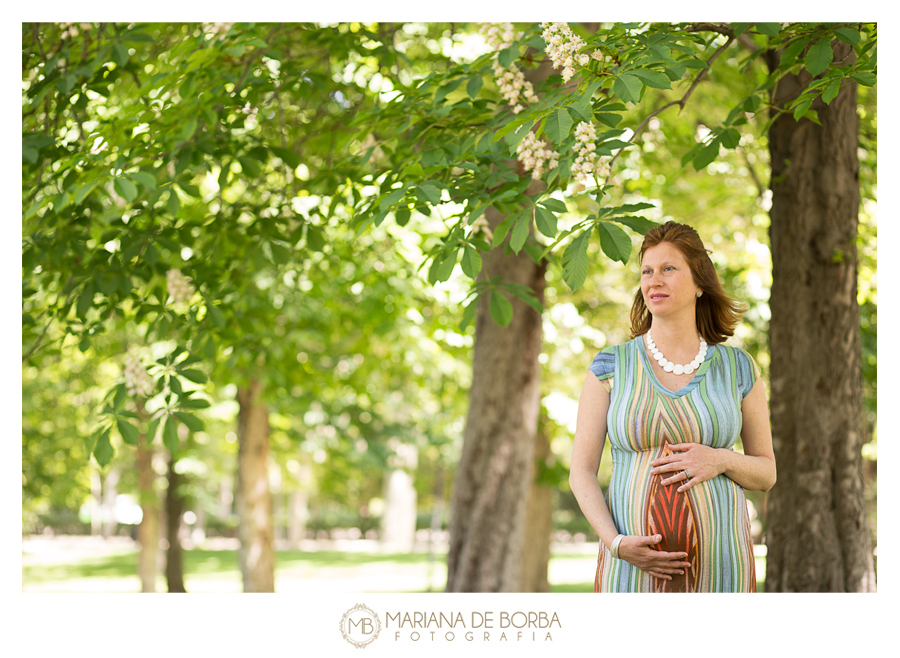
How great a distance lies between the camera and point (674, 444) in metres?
2.03

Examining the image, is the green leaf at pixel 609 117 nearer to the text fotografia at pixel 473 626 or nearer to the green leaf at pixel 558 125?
the green leaf at pixel 558 125

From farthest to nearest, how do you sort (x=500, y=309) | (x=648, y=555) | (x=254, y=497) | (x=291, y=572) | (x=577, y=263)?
1. (x=291, y=572)
2. (x=254, y=497)
3. (x=500, y=309)
4. (x=577, y=263)
5. (x=648, y=555)

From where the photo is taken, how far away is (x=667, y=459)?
78.4 inches

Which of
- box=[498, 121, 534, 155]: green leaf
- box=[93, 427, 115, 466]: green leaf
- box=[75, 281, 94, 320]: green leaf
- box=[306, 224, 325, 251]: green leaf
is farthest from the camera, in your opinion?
box=[306, 224, 325, 251]: green leaf

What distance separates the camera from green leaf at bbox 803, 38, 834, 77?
8.75 feet

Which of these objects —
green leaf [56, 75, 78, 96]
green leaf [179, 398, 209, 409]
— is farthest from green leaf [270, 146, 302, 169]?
green leaf [179, 398, 209, 409]

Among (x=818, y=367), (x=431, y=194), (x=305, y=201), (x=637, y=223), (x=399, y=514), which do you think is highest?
(x=305, y=201)

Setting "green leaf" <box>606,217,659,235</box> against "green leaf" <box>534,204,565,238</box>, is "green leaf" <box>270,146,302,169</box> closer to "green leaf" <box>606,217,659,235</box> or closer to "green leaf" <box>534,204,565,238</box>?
"green leaf" <box>534,204,565,238</box>

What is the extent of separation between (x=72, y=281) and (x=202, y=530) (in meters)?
29.6

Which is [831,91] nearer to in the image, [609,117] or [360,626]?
[609,117]

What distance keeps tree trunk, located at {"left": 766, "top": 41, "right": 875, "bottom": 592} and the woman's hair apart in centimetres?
168

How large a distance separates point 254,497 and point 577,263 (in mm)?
7605

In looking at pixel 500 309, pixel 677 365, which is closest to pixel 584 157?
pixel 677 365

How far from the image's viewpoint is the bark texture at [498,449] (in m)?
4.75
